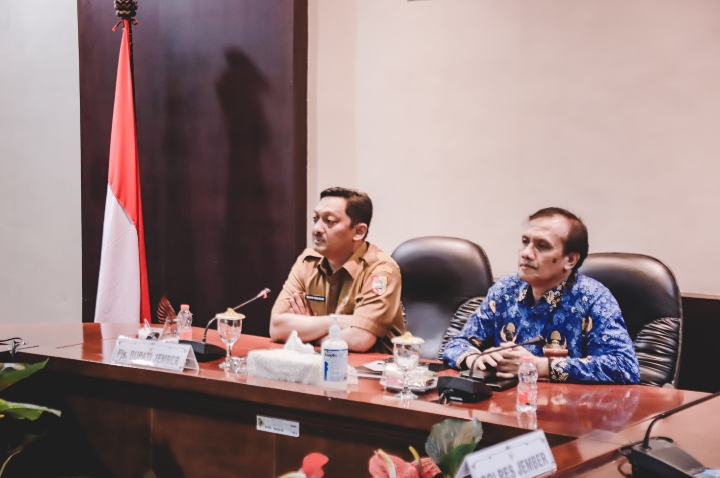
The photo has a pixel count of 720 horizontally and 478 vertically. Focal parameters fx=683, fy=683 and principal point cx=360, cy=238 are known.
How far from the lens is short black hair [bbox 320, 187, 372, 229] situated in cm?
262

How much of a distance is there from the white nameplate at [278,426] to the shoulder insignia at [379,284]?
86cm

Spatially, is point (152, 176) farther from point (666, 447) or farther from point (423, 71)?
point (666, 447)

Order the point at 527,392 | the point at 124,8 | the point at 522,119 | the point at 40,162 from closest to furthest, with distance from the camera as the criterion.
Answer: the point at 527,392, the point at 522,119, the point at 124,8, the point at 40,162

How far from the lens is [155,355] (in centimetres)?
190

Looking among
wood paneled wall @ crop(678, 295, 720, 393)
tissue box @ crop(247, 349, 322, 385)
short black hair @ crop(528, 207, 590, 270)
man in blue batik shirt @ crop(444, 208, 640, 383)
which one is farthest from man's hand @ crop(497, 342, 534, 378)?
wood paneled wall @ crop(678, 295, 720, 393)

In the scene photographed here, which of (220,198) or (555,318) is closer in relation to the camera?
(555,318)

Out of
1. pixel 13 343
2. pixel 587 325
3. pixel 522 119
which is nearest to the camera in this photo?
pixel 587 325

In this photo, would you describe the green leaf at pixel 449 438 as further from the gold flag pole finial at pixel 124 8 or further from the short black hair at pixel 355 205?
the gold flag pole finial at pixel 124 8

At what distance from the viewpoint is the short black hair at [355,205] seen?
2621 mm

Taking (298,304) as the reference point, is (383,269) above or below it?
above

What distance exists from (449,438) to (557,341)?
1176 mm

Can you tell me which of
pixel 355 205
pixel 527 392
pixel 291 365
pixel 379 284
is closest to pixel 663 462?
pixel 527 392

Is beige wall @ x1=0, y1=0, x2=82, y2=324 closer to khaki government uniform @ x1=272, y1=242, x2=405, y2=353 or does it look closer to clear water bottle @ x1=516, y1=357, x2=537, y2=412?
khaki government uniform @ x1=272, y1=242, x2=405, y2=353

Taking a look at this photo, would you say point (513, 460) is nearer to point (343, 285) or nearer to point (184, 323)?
point (184, 323)
